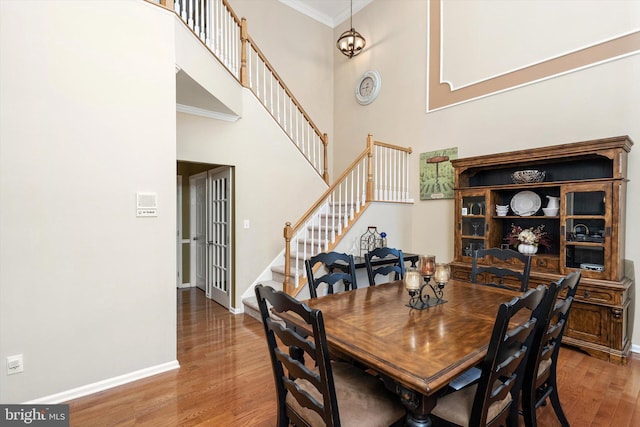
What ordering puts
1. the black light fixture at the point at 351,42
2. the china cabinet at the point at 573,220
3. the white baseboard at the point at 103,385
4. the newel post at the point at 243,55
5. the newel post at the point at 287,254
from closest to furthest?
the white baseboard at the point at 103,385 → the china cabinet at the point at 573,220 → the newel post at the point at 287,254 → the newel post at the point at 243,55 → the black light fixture at the point at 351,42

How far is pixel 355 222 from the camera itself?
4172mm

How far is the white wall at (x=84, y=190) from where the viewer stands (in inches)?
82.2

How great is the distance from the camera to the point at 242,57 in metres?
4.32

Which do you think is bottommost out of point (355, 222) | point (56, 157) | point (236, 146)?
point (355, 222)

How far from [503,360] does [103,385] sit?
2760 millimetres

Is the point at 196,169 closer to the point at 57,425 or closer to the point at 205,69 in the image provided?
the point at 205,69

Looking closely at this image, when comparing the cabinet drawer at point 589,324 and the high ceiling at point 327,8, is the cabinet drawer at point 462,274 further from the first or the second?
the high ceiling at point 327,8

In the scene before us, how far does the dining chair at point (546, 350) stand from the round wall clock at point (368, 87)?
4.54 meters

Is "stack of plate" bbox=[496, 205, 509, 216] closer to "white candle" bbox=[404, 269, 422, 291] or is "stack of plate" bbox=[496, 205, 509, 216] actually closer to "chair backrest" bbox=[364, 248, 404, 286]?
"chair backrest" bbox=[364, 248, 404, 286]

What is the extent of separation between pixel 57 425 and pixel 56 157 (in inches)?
71.3

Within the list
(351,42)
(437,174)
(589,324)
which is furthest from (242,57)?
(589,324)

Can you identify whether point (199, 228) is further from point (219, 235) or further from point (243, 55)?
point (243, 55)

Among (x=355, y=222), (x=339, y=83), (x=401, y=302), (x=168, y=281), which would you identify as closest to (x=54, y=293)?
(x=168, y=281)

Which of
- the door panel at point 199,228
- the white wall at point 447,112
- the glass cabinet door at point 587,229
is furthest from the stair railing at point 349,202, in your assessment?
the glass cabinet door at point 587,229
